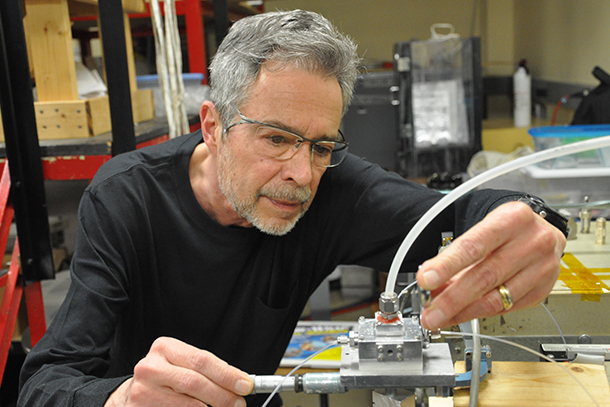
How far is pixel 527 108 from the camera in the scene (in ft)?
11.5

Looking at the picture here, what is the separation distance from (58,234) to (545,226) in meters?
2.09

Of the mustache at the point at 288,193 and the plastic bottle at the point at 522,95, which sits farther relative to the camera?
the plastic bottle at the point at 522,95

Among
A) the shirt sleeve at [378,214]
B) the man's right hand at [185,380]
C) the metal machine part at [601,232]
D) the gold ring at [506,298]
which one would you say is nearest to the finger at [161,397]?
the man's right hand at [185,380]


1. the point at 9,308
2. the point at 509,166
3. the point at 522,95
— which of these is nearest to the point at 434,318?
the point at 509,166

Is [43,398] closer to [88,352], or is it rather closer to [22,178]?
[88,352]

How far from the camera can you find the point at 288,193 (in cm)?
102

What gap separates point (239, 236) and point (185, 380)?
1.66 feet

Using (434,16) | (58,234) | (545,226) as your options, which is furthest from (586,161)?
(434,16)

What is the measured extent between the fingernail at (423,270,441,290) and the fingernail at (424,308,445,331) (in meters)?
0.06

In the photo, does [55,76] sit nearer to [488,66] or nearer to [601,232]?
[601,232]

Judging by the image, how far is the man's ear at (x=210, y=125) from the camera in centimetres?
112

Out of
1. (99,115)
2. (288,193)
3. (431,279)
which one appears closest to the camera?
(431,279)

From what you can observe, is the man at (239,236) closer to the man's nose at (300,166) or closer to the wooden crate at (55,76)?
the man's nose at (300,166)

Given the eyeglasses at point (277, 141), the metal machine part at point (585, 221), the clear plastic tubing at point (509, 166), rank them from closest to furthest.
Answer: the clear plastic tubing at point (509, 166) < the eyeglasses at point (277, 141) < the metal machine part at point (585, 221)
